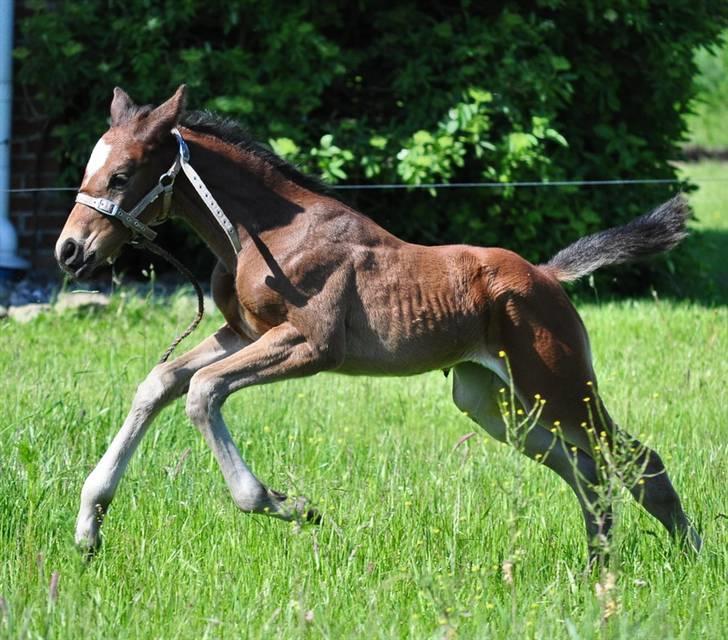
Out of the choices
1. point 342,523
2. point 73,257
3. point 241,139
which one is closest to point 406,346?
point 342,523

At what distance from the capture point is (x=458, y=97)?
10.2 m

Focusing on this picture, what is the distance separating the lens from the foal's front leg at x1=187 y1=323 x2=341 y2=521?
445 centimetres

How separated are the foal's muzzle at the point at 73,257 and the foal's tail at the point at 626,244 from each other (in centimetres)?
194

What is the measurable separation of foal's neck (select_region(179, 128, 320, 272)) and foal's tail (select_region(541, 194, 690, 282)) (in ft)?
3.97

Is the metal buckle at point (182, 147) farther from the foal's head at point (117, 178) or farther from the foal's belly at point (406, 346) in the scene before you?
the foal's belly at point (406, 346)

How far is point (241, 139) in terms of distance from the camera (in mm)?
5020

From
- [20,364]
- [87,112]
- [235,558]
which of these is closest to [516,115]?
[87,112]

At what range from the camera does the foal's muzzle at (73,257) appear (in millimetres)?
4639

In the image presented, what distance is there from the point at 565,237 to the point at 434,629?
7.06 meters

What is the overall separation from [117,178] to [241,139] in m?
0.56

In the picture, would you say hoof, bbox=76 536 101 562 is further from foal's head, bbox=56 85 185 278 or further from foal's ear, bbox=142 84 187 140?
foal's ear, bbox=142 84 187 140

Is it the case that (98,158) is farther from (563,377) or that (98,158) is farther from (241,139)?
(563,377)

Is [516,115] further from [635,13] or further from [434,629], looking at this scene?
[434,629]

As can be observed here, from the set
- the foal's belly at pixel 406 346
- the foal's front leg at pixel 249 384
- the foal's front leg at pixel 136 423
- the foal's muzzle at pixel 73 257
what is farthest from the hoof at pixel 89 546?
the foal's belly at pixel 406 346
